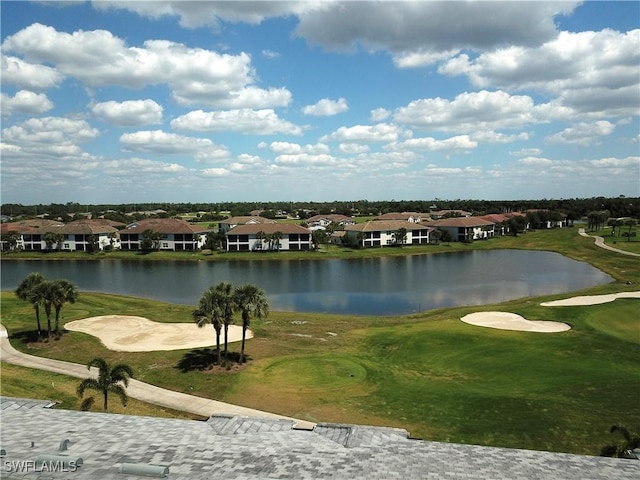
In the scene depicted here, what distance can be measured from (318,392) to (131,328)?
25.0 m

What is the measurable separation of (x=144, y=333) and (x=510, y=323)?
1405 inches

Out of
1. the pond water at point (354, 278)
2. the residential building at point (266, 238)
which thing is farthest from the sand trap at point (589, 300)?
the residential building at point (266, 238)

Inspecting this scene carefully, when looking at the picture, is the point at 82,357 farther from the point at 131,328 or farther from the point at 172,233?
the point at 172,233

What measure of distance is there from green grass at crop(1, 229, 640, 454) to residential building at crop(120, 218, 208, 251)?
73.5m

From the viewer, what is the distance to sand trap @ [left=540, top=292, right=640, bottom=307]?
5620 cm

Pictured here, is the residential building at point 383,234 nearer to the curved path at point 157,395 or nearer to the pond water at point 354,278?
the pond water at point 354,278

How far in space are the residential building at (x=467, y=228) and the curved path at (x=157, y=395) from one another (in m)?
124

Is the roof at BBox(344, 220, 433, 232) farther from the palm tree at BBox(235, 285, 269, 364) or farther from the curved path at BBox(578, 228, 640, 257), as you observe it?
the palm tree at BBox(235, 285, 269, 364)

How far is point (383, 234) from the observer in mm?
134750

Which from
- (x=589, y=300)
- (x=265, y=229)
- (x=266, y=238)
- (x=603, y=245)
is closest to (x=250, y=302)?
(x=589, y=300)

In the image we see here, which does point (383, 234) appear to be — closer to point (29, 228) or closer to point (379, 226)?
point (379, 226)

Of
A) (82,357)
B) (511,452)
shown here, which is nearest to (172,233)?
(82,357)

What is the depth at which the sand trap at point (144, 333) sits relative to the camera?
136 ft

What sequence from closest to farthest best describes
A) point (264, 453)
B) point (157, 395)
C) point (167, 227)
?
point (264, 453) < point (157, 395) < point (167, 227)
